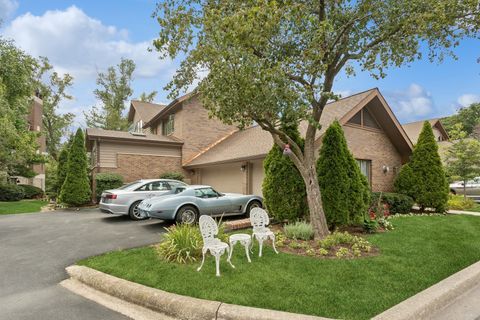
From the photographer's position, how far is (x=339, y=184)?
866 cm

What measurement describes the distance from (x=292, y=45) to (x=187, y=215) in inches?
232

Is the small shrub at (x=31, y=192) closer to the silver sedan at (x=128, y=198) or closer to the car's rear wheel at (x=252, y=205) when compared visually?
the silver sedan at (x=128, y=198)

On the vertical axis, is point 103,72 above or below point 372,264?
above

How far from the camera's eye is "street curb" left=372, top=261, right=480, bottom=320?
3783 millimetres

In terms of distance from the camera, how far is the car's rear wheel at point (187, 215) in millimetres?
9641

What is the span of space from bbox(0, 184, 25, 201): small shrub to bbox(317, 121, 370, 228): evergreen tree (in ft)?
71.1

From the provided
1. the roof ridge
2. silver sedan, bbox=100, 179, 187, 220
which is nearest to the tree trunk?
Result: silver sedan, bbox=100, 179, 187, 220

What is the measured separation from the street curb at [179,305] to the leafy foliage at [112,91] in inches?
1349

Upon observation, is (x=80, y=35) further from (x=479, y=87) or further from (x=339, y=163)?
(x=479, y=87)

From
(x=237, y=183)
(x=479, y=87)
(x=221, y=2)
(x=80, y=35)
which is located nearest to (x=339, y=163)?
(x=221, y=2)

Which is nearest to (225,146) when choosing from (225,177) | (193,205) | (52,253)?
(225,177)

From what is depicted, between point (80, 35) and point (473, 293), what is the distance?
50.5ft

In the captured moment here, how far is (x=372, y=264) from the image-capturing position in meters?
5.65

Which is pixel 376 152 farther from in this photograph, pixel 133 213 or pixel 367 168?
pixel 133 213
